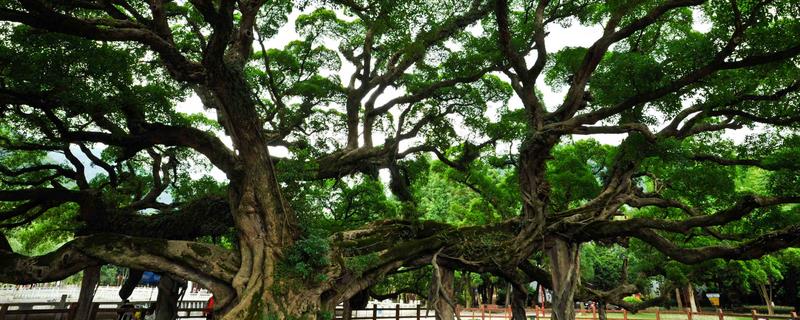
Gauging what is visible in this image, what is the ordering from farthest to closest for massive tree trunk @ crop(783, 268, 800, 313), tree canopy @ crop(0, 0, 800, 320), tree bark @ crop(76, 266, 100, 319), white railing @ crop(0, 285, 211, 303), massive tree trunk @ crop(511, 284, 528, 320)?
massive tree trunk @ crop(783, 268, 800, 313), white railing @ crop(0, 285, 211, 303), massive tree trunk @ crop(511, 284, 528, 320), tree bark @ crop(76, 266, 100, 319), tree canopy @ crop(0, 0, 800, 320)

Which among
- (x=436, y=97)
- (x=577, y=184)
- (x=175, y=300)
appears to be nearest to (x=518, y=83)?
(x=436, y=97)

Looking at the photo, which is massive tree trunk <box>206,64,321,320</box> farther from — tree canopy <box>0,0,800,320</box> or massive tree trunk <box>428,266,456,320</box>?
massive tree trunk <box>428,266,456,320</box>

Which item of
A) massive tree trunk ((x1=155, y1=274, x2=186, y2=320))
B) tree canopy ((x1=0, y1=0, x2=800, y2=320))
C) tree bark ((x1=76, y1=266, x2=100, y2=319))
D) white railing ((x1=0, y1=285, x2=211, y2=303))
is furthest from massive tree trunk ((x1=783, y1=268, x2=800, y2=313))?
white railing ((x1=0, y1=285, x2=211, y2=303))

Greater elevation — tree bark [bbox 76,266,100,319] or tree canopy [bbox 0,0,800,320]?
tree canopy [bbox 0,0,800,320]

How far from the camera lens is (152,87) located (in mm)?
9344

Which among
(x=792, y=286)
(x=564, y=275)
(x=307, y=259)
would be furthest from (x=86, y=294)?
(x=792, y=286)

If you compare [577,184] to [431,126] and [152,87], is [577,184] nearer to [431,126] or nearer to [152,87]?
[431,126]

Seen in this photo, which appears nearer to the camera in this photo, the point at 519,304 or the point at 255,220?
the point at 255,220

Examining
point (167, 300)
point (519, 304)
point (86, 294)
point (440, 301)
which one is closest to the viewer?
point (440, 301)

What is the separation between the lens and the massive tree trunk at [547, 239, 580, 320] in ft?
28.4

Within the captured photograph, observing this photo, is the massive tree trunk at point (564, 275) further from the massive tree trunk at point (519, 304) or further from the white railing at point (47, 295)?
the white railing at point (47, 295)

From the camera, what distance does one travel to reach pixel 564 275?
916 centimetres

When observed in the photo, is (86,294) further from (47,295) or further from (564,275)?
(47,295)

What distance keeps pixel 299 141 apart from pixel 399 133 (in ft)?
9.88
